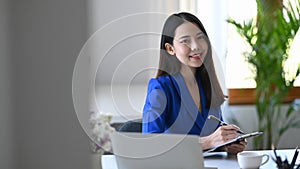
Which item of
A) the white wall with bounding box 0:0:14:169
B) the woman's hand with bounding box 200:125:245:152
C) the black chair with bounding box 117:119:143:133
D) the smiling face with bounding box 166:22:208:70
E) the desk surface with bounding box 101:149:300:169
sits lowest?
the desk surface with bounding box 101:149:300:169

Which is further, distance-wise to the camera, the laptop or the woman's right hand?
the woman's right hand

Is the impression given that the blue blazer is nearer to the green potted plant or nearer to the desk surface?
the desk surface

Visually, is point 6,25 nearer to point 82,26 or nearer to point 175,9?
point 82,26

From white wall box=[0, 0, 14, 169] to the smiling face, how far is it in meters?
1.39

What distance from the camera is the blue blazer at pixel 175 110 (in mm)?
1759

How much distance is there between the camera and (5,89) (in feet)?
1.24

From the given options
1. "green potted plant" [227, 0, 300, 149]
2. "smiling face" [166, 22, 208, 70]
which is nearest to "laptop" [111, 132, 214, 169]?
"smiling face" [166, 22, 208, 70]

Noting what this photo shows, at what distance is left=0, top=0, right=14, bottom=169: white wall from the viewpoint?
1.21ft

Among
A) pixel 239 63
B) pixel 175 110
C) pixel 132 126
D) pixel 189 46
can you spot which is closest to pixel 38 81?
pixel 132 126

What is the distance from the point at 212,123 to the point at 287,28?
1.57 m

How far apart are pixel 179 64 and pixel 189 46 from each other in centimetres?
9

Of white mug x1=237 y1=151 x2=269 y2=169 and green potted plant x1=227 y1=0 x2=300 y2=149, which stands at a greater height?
green potted plant x1=227 y1=0 x2=300 y2=149

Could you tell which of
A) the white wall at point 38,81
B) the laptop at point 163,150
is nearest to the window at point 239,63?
the laptop at point 163,150

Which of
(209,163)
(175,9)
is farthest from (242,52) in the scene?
(209,163)
